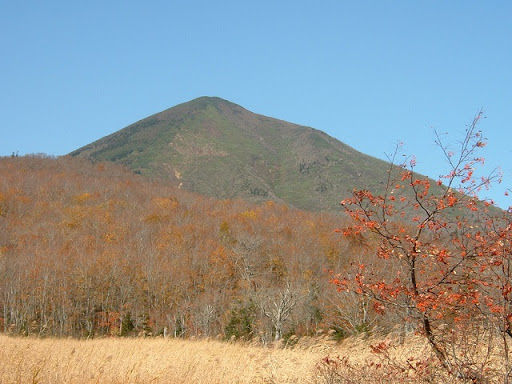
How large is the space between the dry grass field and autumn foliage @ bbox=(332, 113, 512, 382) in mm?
1130

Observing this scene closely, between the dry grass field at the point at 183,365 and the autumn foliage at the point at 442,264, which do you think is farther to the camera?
the dry grass field at the point at 183,365

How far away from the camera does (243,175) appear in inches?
7766

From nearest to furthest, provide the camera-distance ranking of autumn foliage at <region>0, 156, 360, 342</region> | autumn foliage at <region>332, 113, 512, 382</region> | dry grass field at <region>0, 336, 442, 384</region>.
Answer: autumn foliage at <region>332, 113, 512, 382</region>, dry grass field at <region>0, 336, 442, 384</region>, autumn foliage at <region>0, 156, 360, 342</region>

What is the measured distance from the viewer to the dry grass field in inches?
295

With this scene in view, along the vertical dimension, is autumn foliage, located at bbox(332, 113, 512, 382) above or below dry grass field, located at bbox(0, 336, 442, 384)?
above

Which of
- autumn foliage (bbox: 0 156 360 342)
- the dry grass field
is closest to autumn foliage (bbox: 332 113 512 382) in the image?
the dry grass field

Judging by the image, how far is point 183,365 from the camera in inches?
353

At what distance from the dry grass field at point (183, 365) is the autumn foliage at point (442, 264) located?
113 cm

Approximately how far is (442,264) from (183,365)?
4749mm

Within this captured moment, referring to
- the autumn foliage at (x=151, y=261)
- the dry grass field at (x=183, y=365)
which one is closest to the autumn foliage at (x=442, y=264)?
the dry grass field at (x=183, y=365)

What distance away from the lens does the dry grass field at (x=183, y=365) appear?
7484 mm

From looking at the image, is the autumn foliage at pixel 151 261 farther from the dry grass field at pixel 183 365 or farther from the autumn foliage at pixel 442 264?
the autumn foliage at pixel 442 264

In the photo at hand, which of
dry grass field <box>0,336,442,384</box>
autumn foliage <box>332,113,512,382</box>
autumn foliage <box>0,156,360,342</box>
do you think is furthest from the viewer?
autumn foliage <box>0,156,360,342</box>

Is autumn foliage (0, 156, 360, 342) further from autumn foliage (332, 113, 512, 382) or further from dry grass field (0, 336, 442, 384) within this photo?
autumn foliage (332, 113, 512, 382)
